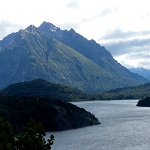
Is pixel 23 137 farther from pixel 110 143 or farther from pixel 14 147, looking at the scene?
pixel 110 143

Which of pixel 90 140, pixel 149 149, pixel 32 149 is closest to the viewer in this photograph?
pixel 32 149

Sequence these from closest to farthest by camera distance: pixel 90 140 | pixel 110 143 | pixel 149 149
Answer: pixel 149 149 < pixel 110 143 < pixel 90 140

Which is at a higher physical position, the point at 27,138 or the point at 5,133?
the point at 5,133

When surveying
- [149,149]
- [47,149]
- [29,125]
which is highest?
[29,125]

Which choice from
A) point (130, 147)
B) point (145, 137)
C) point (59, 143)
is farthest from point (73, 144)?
point (145, 137)

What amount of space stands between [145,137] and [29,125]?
460 ft

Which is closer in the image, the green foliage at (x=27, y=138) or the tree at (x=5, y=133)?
the green foliage at (x=27, y=138)

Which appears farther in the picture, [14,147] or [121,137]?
[121,137]

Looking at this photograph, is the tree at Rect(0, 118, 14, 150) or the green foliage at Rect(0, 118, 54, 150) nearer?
the green foliage at Rect(0, 118, 54, 150)

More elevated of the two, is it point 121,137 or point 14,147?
point 14,147

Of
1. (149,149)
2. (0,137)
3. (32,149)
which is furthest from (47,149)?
(149,149)

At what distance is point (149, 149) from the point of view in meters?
160

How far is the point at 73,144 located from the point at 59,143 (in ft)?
30.3

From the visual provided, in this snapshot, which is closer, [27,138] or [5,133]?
[27,138]
